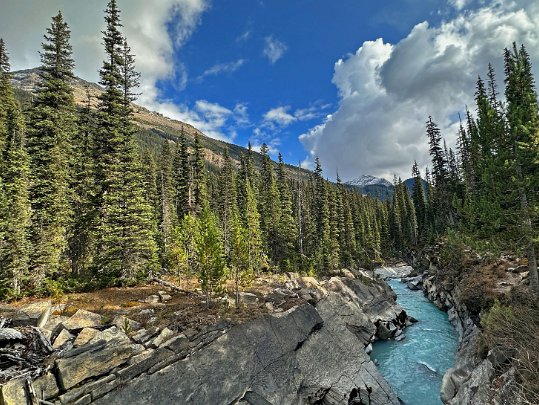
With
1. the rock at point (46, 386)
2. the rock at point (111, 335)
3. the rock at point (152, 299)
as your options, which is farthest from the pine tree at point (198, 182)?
the rock at point (46, 386)

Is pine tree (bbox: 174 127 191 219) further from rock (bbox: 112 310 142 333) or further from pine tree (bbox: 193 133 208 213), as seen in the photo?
rock (bbox: 112 310 142 333)

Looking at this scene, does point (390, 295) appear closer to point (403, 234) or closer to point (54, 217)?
point (54, 217)

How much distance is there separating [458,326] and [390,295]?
37.1ft

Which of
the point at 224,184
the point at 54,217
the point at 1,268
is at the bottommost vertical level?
the point at 1,268

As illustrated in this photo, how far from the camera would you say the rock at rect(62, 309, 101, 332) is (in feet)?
47.3

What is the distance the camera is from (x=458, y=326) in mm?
28719

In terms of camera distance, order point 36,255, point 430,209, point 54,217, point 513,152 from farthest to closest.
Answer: point 430,209, point 54,217, point 36,255, point 513,152

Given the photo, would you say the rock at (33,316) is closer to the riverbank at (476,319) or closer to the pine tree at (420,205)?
the riverbank at (476,319)

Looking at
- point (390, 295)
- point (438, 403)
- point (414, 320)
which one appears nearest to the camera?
point (438, 403)

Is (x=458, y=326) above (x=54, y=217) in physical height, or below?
below

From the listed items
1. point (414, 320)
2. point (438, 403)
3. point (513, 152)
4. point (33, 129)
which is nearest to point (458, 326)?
point (414, 320)

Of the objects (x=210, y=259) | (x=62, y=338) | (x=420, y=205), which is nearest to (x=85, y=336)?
(x=62, y=338)

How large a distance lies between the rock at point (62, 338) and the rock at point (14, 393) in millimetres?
2338

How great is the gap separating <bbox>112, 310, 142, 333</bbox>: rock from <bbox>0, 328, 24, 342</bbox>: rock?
151 inches
